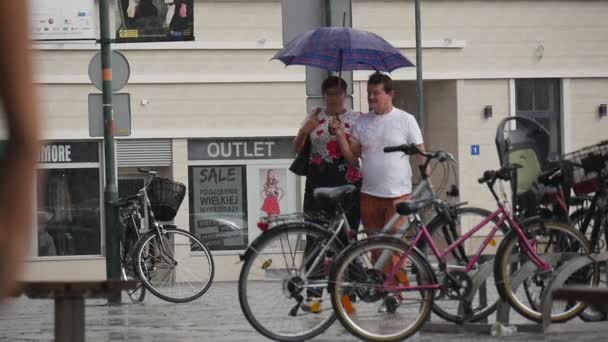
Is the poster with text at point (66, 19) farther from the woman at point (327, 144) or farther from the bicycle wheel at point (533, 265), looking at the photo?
the bicycle wheel at point (533, 265)

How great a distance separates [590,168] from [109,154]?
25.5 feet

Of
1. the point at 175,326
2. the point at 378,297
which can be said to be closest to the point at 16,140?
the point at 378,297

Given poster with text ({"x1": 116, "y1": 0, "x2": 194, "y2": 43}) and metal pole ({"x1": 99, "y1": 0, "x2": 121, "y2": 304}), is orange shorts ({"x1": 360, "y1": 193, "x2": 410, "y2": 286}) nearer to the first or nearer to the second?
metal pole ({"x1": 99, "y1": 0, "x2": 121, "y2": 304})

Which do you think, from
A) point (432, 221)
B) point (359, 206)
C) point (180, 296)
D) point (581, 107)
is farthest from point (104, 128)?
point (581, 107)

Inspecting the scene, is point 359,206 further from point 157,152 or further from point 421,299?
point 157,152

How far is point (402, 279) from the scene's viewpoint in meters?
8.30

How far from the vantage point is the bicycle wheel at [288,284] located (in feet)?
27.3

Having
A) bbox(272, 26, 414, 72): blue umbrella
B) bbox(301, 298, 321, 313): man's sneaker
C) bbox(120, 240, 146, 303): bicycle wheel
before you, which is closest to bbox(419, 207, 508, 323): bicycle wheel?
bbox(301, 298, 321, 313): man's sneaker

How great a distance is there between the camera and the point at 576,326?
839cm

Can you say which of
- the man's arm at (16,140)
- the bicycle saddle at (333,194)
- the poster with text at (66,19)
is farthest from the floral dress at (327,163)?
the poster with text at (66,19)

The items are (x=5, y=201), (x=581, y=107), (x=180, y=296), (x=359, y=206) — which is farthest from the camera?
(x=581, y=107)

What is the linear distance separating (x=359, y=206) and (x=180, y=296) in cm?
431

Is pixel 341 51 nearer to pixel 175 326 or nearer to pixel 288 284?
pixel 175 326

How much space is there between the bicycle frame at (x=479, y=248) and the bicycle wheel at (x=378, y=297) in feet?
0.09
